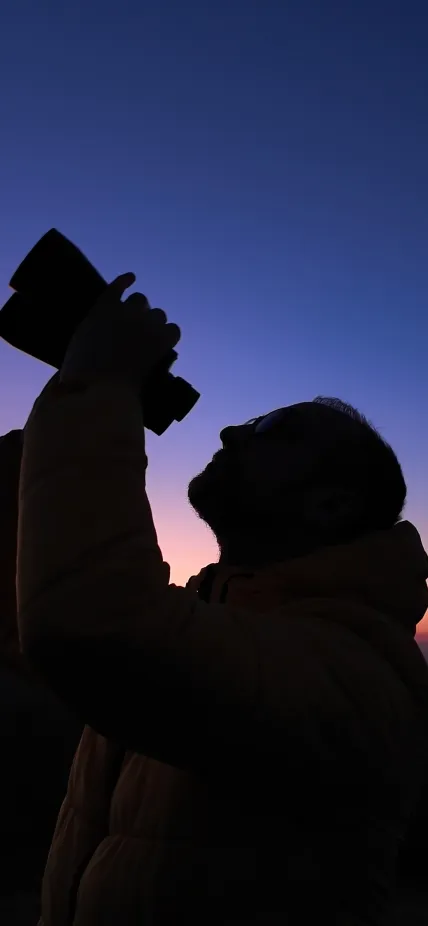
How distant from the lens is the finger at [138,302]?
0.89 metres

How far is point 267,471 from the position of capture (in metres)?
1.31

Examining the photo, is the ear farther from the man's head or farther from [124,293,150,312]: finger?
[124,293,150,312]: finger

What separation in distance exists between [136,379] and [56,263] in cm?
25

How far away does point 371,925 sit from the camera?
97 cm

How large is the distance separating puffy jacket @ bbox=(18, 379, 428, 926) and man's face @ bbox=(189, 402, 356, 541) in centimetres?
19

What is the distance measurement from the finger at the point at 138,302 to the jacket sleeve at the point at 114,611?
0.16 m

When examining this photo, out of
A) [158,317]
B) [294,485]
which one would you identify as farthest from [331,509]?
[158,317]

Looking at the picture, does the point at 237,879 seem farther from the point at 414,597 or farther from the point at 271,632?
the point at 414,597

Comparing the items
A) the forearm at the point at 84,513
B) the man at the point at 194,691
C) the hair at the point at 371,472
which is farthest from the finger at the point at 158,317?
the hair at the point at 371,472

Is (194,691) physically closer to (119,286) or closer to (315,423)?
(119,286)

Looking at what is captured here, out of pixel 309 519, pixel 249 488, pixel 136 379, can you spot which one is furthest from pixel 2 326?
pixel 309 519

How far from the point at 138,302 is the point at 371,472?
0.72 meters

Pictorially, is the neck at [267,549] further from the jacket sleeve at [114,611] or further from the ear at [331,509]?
the jacket sleeve at [114,611]

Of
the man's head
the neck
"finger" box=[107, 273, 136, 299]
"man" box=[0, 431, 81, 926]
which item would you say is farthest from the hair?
"man" box=[0, 431, 81, 926]
